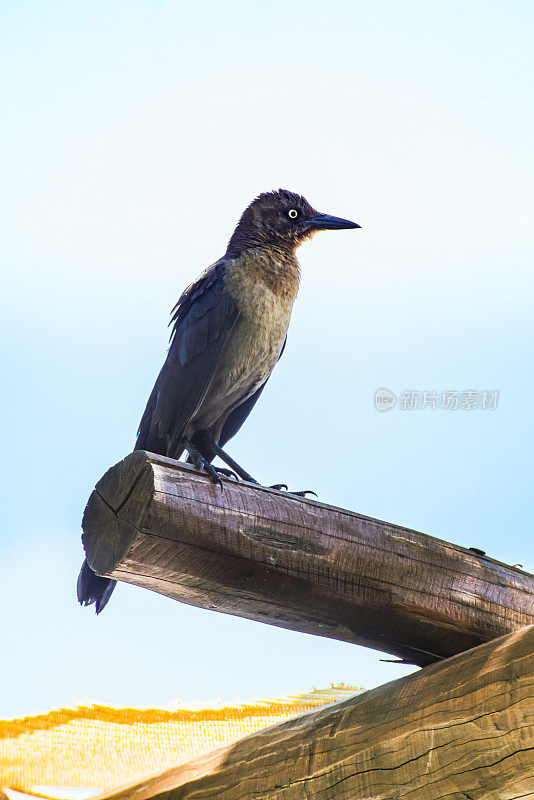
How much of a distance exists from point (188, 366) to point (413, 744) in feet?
6.39

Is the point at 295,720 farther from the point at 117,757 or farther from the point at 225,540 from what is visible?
the point at 117,757

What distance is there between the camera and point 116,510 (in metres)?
1.81

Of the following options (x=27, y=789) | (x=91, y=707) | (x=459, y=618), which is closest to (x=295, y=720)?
(x=459, y=618)

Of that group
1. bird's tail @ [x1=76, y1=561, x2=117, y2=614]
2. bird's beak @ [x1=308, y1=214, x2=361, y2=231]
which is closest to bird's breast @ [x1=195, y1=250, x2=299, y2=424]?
bird's beak @ [x1=308, y1=214, x2=361, y2=231]

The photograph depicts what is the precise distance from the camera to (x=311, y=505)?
196 centimetres

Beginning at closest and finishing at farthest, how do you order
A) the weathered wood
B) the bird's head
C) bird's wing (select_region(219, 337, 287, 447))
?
the weathered wood, bird's wing (select_region(219, 337, 287, 447)), the bird's head

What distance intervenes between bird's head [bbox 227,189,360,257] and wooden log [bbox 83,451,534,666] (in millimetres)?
2148

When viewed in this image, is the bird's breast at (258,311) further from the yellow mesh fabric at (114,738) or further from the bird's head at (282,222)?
the yellow mesh fabric at (114,738)

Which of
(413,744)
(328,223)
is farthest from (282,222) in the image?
(413,744)

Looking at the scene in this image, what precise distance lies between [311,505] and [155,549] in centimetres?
40

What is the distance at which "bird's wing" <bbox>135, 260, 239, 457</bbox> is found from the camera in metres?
3.26

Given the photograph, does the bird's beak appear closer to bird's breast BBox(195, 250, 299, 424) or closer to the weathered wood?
bird's breast BBox(195, 250, 299, 424)

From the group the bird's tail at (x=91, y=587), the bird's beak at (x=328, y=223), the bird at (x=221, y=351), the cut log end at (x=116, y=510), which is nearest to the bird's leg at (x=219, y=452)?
the bird at (x=221, y=351)

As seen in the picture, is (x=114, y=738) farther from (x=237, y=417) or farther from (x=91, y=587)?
(x=237, y=417)
